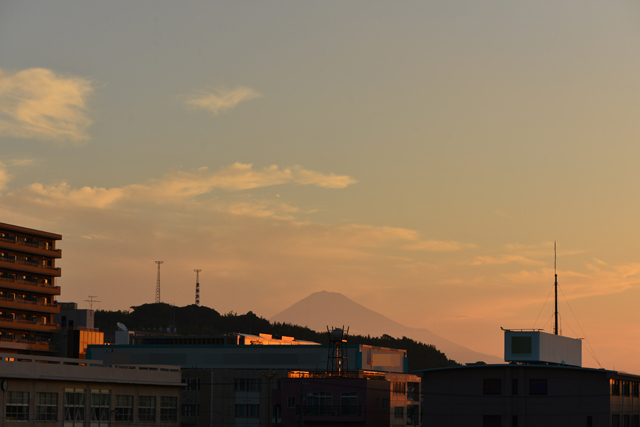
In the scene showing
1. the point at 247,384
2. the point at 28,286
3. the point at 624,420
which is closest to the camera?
the point at 624,420

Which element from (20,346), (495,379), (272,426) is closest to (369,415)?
(272,426)

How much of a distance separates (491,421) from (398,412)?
36010 millimetres

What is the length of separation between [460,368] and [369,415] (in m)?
24.8

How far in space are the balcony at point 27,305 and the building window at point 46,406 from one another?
8756 cm

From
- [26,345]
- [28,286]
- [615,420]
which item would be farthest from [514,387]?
[28,286]

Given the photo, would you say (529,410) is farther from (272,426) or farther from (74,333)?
(74,333)

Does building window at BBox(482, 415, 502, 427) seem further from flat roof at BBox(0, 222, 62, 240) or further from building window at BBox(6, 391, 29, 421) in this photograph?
flat roof at BBox(0, 222, 62, 240)

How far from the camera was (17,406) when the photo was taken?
8612 cm

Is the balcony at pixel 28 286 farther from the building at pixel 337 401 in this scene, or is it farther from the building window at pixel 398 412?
the building window at pixel 398 412

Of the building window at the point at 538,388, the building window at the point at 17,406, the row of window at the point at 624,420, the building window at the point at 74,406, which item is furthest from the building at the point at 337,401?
the building window at the point at 17,406

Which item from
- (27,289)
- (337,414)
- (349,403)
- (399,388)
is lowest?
(337,414)

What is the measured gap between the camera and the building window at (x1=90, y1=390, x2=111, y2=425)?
95750 millimetres

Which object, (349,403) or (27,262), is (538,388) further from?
(27,262)

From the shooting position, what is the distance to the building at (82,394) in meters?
86.1
